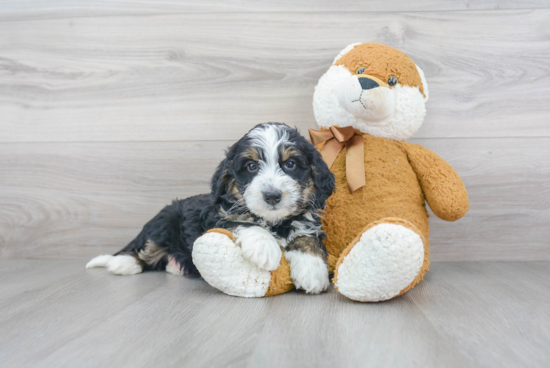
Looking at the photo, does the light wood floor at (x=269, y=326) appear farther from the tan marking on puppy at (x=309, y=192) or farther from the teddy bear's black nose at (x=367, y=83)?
the teddy bear's black nose at (x=367, y=83)

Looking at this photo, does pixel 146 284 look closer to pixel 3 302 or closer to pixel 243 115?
pixel 3 302

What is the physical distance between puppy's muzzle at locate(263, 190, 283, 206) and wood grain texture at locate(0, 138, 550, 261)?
2.96ft

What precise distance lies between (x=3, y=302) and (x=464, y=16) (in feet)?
7.60

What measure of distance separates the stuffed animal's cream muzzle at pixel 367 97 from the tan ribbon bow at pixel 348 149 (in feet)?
0.29

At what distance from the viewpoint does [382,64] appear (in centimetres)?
166

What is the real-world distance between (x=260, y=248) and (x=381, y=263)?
371 mm

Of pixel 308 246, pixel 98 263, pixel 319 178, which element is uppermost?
pixel 319 178

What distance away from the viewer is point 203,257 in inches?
55.2

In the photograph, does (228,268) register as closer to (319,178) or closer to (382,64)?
(319,178)

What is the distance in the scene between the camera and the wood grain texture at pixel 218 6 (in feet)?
6.94

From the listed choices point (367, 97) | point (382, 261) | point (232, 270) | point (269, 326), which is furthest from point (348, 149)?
point (269, 326)

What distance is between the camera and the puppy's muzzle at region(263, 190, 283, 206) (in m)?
1.35

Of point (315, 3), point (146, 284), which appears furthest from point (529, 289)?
point (315, 3)

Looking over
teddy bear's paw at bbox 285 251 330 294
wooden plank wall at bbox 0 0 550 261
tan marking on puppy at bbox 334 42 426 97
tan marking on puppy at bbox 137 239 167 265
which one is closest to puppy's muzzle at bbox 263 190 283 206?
teddy bear's paw at bbox 285 251 330 294
